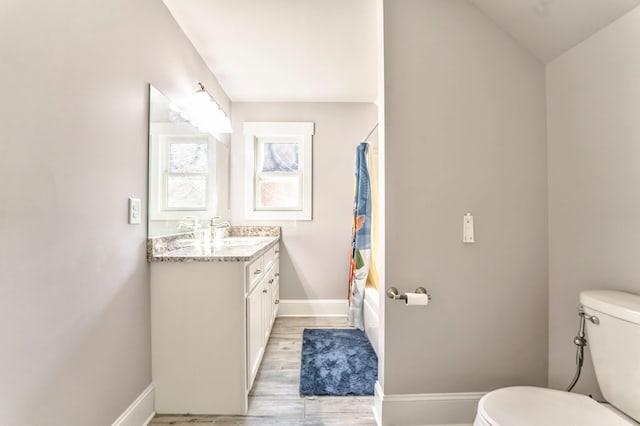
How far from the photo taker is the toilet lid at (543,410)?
0.99 metres

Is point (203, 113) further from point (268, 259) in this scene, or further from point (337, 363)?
point (337, 363)

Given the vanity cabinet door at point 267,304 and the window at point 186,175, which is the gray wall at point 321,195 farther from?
the window at point 186,175

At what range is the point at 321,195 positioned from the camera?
128 inches

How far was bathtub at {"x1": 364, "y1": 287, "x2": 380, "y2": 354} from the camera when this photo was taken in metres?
2.29

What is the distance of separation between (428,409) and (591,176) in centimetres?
134

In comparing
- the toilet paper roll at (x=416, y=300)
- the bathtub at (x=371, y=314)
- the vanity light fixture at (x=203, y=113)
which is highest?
the vanity light fixture at (x=203, y=113)

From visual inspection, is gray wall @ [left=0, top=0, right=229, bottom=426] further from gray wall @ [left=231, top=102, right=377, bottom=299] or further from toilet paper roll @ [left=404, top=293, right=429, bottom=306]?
gray wall @ [left=231, top=102, right=377, bottom=299]

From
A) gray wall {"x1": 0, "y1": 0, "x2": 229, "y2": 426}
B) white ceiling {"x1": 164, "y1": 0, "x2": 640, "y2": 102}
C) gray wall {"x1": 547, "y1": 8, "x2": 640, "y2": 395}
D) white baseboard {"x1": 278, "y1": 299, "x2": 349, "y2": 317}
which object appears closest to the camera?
gray wall {"x1": 0, "y1": 0, "x2": 229, "y2": 426}

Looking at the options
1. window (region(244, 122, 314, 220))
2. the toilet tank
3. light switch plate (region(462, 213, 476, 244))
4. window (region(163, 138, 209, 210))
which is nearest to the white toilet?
the toilet tank

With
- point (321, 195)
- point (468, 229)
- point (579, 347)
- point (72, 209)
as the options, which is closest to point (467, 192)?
point (468, 229)

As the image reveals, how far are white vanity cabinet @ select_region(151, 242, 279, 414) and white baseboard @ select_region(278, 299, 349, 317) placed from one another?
5.20 ft

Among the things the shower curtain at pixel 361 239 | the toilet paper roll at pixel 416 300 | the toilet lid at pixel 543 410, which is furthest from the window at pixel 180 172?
the toilet lid at pixel 543 410

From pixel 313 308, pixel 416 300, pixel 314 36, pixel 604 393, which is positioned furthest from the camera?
pixel 313 308

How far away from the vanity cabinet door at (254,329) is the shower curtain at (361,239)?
86cm
